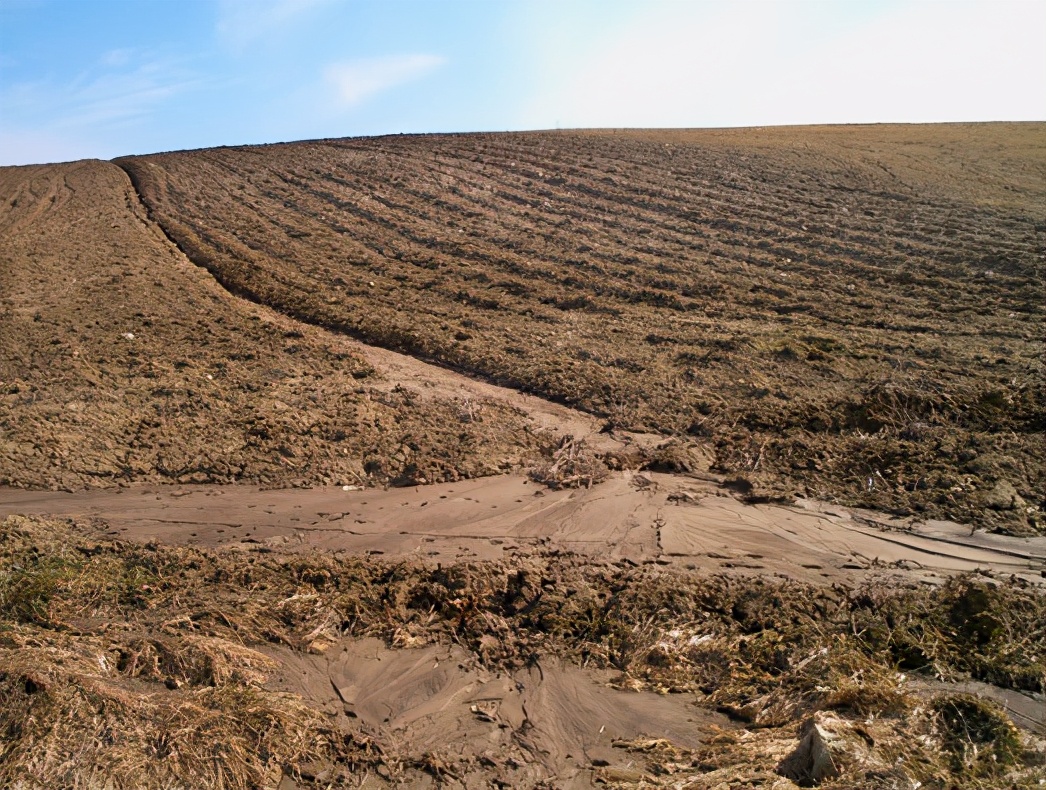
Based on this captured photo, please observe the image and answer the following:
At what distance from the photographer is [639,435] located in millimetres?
7324

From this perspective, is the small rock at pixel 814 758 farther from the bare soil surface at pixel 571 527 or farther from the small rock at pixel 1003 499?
the small rock at pixel 1003 499

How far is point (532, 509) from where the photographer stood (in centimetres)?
616

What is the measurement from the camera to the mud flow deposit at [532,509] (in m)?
3.78

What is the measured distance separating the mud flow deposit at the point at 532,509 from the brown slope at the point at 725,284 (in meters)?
0.06

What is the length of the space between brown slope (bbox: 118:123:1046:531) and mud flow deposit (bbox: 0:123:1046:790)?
64mm

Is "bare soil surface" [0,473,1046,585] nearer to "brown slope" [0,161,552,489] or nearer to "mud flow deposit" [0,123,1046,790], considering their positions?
"mud flow deposit" [0,123,1046,790]

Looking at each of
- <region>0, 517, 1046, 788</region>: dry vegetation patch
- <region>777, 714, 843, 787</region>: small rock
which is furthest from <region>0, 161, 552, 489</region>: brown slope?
<region>777, 714, 843, 787</region>: small rock

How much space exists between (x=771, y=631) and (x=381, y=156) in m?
19.6

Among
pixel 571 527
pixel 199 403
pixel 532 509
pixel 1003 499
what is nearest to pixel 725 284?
pixel 1003 499

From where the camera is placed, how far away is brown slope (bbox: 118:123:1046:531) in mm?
6895

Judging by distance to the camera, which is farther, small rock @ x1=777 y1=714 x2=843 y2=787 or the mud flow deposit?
the mud flow deposit

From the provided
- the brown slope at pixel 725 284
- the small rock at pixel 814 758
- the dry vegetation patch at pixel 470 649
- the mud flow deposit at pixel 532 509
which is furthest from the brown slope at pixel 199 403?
the small rock at pixel 814 758

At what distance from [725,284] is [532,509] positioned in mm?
6031

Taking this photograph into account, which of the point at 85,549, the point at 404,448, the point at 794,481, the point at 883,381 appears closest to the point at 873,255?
the point at 883,381
